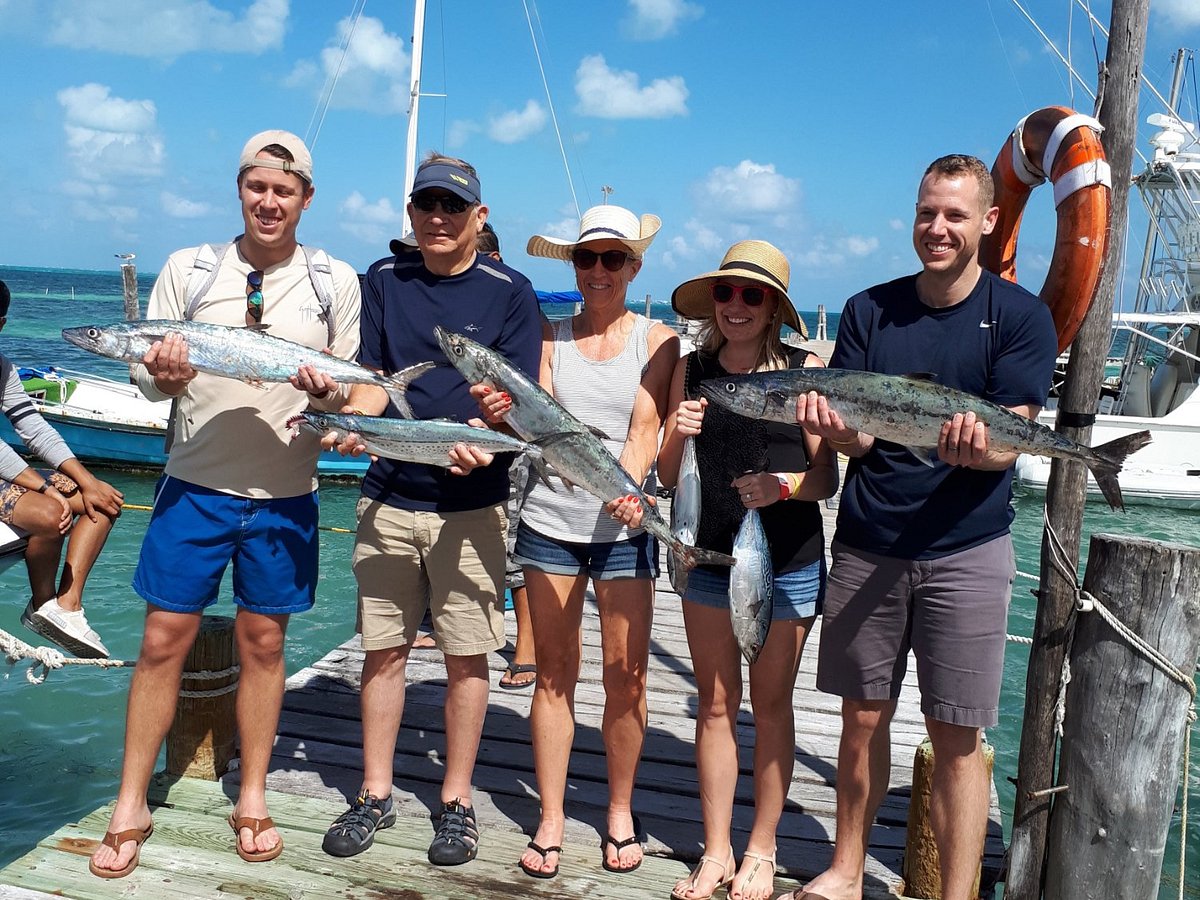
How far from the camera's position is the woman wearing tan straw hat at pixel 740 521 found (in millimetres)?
3434

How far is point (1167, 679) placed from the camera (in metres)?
3.17

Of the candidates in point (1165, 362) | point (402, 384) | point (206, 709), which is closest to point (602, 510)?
point (402, 384)

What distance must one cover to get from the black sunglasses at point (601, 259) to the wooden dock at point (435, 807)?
240 centimetres

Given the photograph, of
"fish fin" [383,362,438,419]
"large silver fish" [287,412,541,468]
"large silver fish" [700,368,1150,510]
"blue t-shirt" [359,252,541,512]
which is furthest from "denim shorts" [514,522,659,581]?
"large silver fish" [700,368,1150,510]

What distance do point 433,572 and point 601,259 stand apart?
1415 millimetres

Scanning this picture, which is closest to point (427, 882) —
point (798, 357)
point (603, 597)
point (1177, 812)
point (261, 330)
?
point (603, 597)

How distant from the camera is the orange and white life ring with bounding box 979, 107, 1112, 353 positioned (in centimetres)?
324

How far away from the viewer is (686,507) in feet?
11.1

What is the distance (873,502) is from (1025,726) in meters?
1.26

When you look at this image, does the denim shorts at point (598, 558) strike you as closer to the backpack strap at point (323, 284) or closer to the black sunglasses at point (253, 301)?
the backpack strap at point (323, 284)

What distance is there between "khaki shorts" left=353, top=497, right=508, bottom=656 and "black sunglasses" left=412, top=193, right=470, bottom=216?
118 centimetres

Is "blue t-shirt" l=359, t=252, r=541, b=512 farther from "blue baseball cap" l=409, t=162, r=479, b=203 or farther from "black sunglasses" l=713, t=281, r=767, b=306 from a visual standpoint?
"black sunglasses" l=713, t=281, r=767, b=306

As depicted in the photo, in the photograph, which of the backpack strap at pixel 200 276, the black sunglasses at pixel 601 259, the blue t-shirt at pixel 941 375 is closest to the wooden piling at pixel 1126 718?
the blue t-shirt at pixel 941 375

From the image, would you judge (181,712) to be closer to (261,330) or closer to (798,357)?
(261,330)
